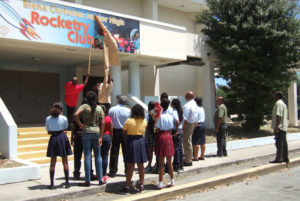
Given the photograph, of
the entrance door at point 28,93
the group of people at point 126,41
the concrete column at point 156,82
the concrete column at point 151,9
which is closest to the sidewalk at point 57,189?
the group of people at point 126,41

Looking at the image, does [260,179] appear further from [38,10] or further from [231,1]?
[231,1]

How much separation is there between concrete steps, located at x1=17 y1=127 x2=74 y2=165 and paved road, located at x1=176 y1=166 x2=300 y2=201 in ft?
13.3

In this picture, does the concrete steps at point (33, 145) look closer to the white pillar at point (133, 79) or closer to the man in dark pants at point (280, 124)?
the white pillar at point (133, 79)

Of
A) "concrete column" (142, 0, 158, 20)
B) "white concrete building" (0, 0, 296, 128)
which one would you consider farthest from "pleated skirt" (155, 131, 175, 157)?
"concrete column" (142, 0, 158, 20)

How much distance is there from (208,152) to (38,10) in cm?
687

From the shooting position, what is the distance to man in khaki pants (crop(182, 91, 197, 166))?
7.23m

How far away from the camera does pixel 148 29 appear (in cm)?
1198

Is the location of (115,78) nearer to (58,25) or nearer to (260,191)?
(58,25)

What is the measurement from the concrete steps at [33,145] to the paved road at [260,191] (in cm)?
406

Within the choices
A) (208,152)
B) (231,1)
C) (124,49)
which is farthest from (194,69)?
(208,152)

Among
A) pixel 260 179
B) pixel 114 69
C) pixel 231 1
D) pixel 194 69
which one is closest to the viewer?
pixel 260 179

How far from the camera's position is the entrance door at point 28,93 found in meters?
13.1

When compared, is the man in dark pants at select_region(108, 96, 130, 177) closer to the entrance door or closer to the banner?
the banner

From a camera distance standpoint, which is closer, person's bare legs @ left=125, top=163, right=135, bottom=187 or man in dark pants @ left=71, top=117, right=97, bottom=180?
person's bare legs @ left=125, top=163, right=135, bottom=187
